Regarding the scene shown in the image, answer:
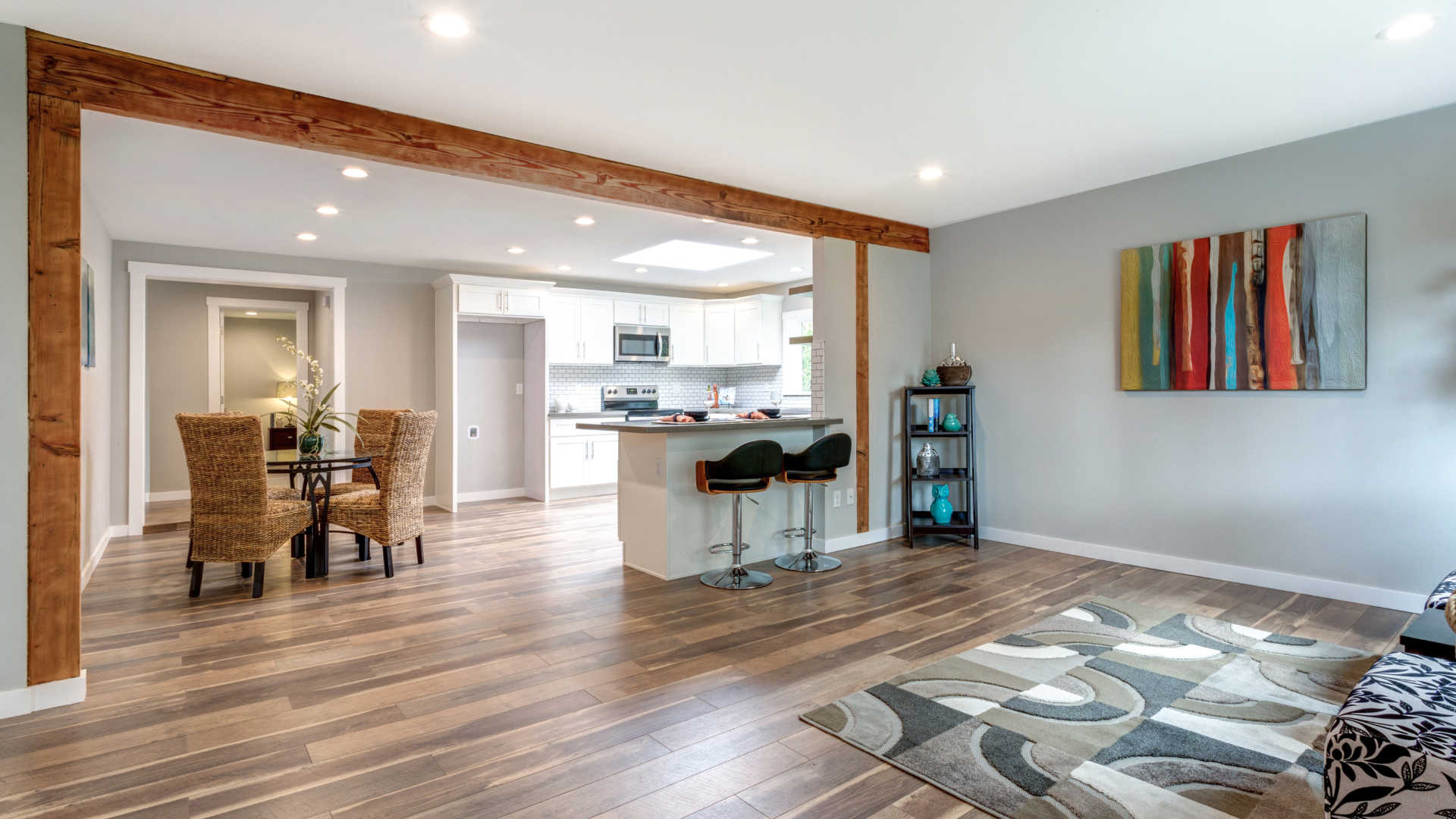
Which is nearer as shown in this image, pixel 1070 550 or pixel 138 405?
pixel 1070 550

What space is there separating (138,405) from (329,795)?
215 inches

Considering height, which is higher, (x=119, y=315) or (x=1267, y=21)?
(x=1267, y=21)

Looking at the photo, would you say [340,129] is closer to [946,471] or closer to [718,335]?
[946,471]

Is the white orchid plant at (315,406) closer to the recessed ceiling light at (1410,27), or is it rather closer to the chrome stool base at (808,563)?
the chrome stool base at (808,563)

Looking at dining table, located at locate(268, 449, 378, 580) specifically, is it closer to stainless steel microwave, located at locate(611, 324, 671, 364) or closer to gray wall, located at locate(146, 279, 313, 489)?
stainless steel microwave, located at locate(611, 324, 671, 364)

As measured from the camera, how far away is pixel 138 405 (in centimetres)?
593

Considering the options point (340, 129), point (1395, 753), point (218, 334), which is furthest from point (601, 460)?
point (1395, 753)

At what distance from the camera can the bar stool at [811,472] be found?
4.55 m

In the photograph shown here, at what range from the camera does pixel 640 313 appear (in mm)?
8477

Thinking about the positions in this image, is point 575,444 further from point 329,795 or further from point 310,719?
point 329,795

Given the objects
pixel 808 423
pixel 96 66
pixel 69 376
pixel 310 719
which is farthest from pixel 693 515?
pixel 96 66

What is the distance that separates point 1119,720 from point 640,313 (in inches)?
268

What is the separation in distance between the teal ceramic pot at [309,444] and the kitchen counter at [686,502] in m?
1.69

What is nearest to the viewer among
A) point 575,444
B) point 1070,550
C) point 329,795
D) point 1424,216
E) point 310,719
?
point 329,795
